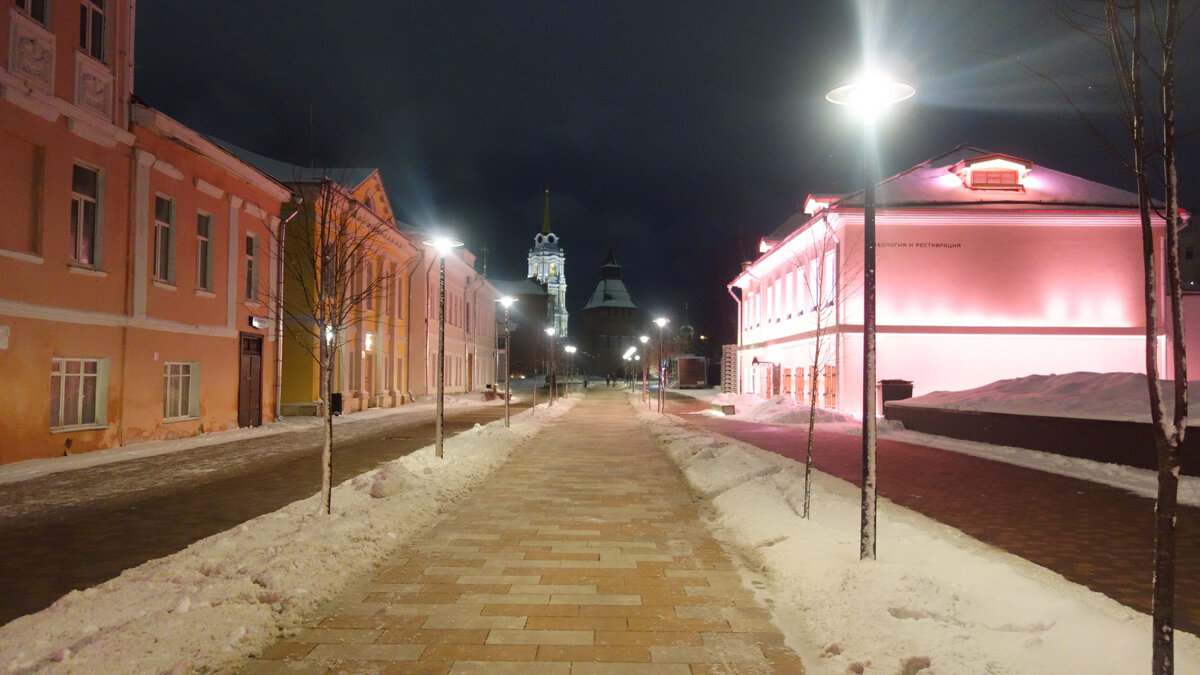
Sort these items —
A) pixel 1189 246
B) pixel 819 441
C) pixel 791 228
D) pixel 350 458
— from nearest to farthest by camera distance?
pixel 350 458 → pixel 819 441 → pixel 791 228 → pixel 1189 246

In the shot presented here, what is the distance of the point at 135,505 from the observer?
10.2m

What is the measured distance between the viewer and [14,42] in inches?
547

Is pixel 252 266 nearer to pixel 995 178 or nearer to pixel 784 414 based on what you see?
pixel 784 414

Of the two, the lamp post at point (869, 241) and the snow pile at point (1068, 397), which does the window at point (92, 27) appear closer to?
the lamp post at point (869, 241)

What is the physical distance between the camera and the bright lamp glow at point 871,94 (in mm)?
6629

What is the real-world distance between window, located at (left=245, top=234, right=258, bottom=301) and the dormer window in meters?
24.5

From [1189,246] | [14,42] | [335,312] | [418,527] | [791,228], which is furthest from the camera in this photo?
[1189,246]

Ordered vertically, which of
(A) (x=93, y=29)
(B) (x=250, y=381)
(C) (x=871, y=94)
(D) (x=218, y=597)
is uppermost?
(A) (x=93, y=29)

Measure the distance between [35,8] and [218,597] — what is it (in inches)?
578

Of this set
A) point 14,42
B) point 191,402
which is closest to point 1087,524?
point 14,42

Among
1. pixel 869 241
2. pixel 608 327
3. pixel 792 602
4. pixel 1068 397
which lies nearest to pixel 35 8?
pixel 869 241

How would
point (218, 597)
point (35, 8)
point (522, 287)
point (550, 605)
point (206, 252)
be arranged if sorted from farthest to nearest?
point (522, 287) < point (206, 252) < point (35, 8) < point (550, 605) < point (218, 597)

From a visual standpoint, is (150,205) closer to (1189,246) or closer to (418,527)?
(418,527)

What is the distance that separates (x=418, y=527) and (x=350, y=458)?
7.66 metres
